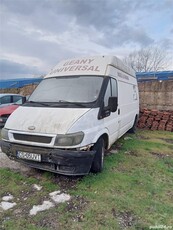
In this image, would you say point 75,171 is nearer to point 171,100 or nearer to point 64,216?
point 64,216

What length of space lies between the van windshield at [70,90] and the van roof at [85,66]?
0.55 ft

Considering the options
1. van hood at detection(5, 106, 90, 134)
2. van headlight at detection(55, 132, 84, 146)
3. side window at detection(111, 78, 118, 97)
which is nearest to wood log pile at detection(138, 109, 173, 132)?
side window at detection(111, 78, 118, 97)

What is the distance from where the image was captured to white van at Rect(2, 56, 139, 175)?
329cm

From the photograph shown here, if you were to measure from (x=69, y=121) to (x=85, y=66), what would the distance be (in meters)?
1.85

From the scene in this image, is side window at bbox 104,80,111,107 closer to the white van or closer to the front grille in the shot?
the white van

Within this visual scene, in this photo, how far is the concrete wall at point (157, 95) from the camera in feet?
32.0

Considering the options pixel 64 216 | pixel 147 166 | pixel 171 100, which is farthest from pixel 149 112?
pixel 64 216

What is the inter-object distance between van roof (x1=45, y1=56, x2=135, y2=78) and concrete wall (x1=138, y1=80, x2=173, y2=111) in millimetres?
5508

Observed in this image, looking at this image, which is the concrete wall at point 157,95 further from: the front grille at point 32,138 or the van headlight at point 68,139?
the front grille at point 32,138

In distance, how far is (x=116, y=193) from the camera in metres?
3.41

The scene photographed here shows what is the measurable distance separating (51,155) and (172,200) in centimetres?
208

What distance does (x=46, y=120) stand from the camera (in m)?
3.46

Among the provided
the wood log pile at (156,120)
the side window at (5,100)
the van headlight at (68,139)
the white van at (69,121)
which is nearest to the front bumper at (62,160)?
the white van at (69,121)

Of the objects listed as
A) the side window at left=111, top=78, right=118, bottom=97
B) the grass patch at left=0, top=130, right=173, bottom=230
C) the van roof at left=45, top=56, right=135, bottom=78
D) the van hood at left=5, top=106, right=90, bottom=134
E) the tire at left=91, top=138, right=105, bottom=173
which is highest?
the van roof at left=45, top=56, right=135, bottom=78
